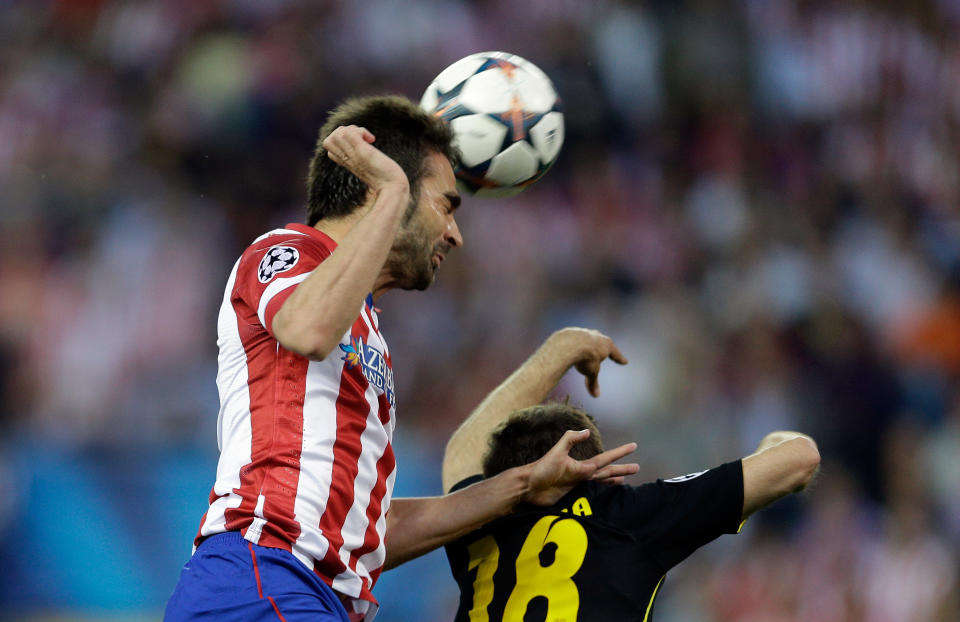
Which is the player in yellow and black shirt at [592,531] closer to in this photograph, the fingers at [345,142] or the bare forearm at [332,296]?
the bare forearm at [332,296]

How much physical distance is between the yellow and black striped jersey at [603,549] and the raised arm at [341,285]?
40.9 inches

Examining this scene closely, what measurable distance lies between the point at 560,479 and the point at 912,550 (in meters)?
5.44

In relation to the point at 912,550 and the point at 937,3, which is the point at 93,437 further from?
the point at 937,3

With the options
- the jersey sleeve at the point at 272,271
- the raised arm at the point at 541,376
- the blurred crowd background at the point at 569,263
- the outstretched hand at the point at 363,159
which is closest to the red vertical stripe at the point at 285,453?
the jersey sleeve at the point at 272,271

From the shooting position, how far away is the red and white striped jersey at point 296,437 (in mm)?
2834

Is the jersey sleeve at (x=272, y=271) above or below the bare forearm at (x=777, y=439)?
above

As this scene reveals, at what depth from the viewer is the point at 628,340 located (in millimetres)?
8883

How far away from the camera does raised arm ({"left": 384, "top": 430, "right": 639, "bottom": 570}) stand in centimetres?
334

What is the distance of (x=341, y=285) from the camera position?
2711 millimetres

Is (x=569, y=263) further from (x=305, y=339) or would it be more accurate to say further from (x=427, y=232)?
(x=305, y=339)

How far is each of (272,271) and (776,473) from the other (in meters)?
1.59

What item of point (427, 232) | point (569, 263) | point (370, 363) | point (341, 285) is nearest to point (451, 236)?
point (427, 232)

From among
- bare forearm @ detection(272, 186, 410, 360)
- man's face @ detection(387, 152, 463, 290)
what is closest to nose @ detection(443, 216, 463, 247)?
man's face @ detection(387, 152, 463, 290)

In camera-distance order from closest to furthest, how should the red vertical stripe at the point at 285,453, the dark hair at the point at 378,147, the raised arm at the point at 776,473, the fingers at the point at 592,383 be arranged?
the red vertical stripe at the point at 285,453 → the dark hair at the point at 378,147 → the raised arm at the point at 776,473 → the fingers at the point at 592,383
